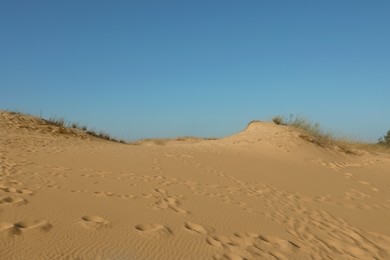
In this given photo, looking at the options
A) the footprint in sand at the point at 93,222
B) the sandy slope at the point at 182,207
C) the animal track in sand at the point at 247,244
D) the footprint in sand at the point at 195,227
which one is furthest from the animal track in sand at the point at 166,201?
the footprint in sand at the point at 93,222

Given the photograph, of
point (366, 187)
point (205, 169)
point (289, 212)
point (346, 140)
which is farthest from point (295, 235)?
point (346, 140)

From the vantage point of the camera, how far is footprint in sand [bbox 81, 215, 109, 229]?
165 inches

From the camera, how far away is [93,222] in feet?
14.1

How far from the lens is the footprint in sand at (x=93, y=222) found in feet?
13.8

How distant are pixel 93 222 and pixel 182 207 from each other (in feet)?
4.94

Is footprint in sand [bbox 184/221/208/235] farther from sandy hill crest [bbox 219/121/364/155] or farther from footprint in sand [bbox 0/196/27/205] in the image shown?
sandy hill crest [bbox 219/121/364/155]

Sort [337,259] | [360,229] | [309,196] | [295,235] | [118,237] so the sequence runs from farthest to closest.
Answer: [309,196] < [360,229] < [295,235] < [337,259] < [118,237]

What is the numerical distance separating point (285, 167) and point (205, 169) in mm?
2621

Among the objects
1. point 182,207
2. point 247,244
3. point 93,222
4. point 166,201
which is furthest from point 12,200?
point 247,244

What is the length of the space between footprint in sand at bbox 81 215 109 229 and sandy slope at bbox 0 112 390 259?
12 millimetres

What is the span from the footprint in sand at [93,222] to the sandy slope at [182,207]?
12 mm

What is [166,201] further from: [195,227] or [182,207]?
[195,227]

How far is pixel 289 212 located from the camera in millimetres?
6145

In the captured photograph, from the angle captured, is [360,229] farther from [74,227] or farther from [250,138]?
[250,138]
